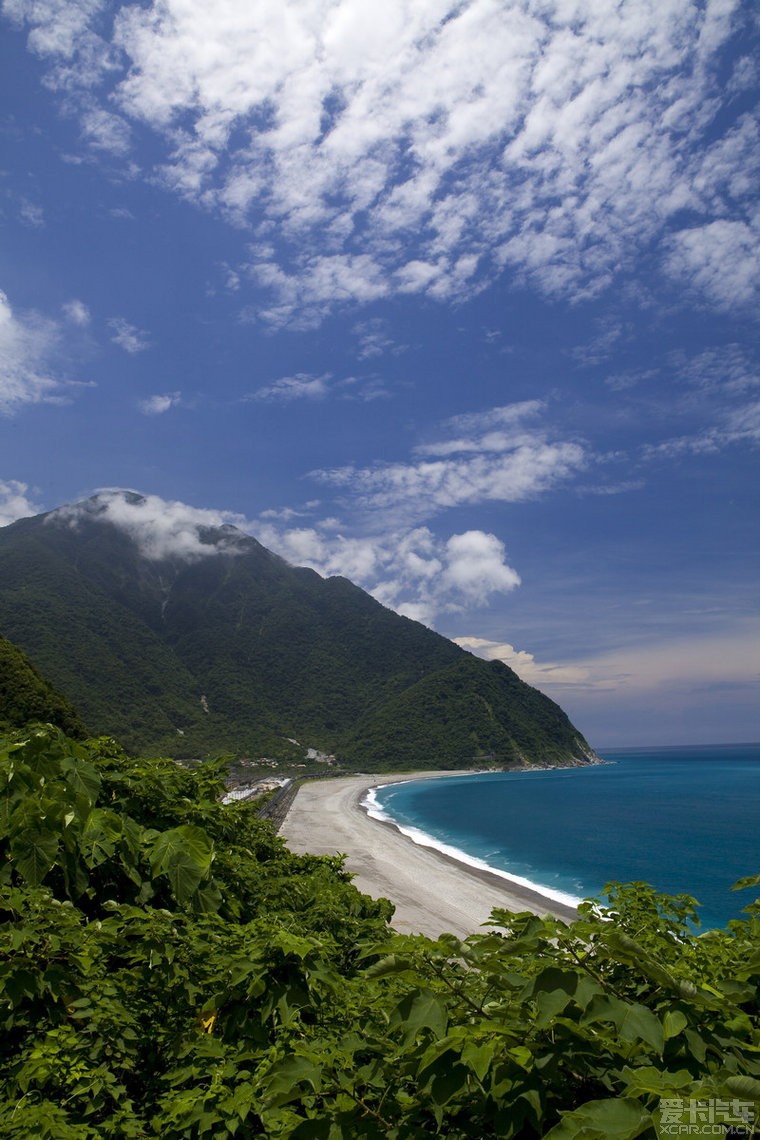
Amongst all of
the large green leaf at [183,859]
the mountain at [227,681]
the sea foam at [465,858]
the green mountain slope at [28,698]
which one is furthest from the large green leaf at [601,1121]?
the mountain at [227,681]

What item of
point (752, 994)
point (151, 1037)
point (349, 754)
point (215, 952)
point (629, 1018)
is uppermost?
point (629, 1018)

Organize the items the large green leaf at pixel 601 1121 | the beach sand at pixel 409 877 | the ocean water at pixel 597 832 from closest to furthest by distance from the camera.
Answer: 1. the large green leaf at pixel 601 1121
2. the beach sand at pixel 409 877
3. the ocean water at pixel 597 832

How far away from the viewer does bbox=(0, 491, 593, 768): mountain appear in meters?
123

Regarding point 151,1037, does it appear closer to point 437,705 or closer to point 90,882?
point 90,882

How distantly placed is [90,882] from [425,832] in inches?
2457

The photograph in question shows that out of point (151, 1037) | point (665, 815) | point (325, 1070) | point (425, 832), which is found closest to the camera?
point (325, 1070)

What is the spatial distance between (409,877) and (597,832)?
1316 inches

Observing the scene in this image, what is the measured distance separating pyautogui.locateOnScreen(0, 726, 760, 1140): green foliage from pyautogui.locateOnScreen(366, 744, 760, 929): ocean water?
→ 1613 centimetres

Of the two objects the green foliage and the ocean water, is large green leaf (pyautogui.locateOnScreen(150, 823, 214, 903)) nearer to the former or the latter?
the green foliage

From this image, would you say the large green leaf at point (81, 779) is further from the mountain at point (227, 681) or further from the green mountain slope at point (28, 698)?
the mountain at point (227, 681)

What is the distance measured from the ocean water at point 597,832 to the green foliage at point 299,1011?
16.1m

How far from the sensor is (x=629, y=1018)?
158 centimetres

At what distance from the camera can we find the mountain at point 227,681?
123394 millimetres

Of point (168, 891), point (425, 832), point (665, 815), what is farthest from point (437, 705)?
point (168, 891)
